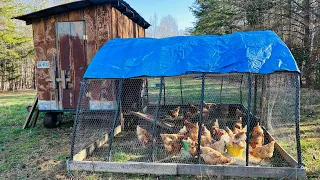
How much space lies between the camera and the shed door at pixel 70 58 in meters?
6.55

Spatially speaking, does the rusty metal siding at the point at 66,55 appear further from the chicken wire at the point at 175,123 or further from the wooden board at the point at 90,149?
the wooden board at the point at 90,149

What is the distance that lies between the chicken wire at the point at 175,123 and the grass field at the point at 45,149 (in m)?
0.31

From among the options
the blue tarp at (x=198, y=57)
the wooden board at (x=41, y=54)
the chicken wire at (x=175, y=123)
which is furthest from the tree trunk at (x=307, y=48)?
the wooden board at (x=41, y=54)

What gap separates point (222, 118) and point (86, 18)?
4591 mm

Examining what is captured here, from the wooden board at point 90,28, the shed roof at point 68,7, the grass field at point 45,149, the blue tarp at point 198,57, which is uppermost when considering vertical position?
the shed roof at point 68,7

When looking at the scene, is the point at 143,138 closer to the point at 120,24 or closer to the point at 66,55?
the point at 66,55

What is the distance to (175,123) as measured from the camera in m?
6.62

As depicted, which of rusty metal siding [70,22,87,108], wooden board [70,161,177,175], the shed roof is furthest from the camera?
rusty metal siding [70,22,87,108]

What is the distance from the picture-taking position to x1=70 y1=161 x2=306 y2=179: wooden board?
3596mm

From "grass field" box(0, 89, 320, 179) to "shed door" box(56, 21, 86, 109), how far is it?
1.10 metres

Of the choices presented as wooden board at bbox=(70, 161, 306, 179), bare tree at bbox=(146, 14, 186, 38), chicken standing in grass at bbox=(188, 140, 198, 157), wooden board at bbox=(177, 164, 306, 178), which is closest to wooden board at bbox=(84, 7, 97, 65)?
wooden board at bbox=(70, 161, 306, 179)

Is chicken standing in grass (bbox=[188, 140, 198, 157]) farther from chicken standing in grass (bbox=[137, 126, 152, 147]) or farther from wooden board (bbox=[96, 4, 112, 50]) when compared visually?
wooden board (bbox=[96, 4, 112, 50])

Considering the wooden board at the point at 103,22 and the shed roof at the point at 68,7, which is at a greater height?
the shed roof at the point at 68,7

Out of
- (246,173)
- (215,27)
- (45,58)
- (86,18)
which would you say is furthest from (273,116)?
(215,27)
